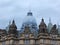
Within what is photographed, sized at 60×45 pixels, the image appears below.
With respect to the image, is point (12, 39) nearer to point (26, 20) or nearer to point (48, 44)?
point (48, 44)

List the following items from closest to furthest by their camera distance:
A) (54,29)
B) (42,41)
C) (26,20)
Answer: (42,41) → (54,29) → (26,20)

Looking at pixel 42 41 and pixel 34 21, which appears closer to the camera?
pixel 42 41

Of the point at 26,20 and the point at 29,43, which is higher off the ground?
the point at 26,20

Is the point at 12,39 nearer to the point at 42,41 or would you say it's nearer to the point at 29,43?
the point at 29,43

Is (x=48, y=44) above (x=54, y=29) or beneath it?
beneath

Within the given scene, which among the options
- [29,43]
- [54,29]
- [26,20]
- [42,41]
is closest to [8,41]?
[29,43]

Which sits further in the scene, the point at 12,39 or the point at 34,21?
the point at 34,21

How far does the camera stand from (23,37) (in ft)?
113

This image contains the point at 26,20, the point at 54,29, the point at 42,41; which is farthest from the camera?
the point at 26,20

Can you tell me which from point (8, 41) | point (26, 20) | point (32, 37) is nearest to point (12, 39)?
point (8, 41)

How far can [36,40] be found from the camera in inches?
1352

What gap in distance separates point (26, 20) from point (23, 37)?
54.0 ft

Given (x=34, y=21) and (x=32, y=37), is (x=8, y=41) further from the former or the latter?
(x=34, y=21)

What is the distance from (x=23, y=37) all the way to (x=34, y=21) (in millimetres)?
17827
